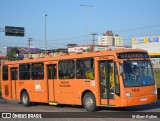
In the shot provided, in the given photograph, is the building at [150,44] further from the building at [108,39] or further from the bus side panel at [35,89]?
the bus side panel at [35,89]

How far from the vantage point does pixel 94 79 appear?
16.0 meters

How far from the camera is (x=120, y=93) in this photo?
14656 millimetres

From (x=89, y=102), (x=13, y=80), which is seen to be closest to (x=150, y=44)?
(x=13, y=80)

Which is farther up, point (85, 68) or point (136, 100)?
point (85, 68)

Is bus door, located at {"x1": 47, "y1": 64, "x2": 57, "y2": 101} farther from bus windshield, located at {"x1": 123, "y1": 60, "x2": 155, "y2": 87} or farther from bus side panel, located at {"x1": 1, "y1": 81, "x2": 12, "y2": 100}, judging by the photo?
bus windshield, located at {"x1": 123, "y1": 60, "x2": 155, "y2": 87}

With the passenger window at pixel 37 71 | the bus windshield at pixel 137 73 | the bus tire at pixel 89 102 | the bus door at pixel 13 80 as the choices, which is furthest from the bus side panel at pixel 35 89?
the bus windshield at pixel 137 73

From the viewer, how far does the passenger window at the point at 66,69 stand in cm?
1744

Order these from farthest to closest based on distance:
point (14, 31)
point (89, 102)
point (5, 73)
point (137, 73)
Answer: point (14, 31)
point (5, 73)
point (89, 102)
point (137, 73)

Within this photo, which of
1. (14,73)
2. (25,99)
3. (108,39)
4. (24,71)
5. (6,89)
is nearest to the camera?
(25,99)

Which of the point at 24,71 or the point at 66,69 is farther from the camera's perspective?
the point at 24,71

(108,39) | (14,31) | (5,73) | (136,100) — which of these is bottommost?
(136,100)

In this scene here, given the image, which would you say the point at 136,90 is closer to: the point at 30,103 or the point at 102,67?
the point at 102,67

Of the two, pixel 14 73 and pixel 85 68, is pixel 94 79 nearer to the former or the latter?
pixel 85 68

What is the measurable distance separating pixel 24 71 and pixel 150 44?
92125 mm
